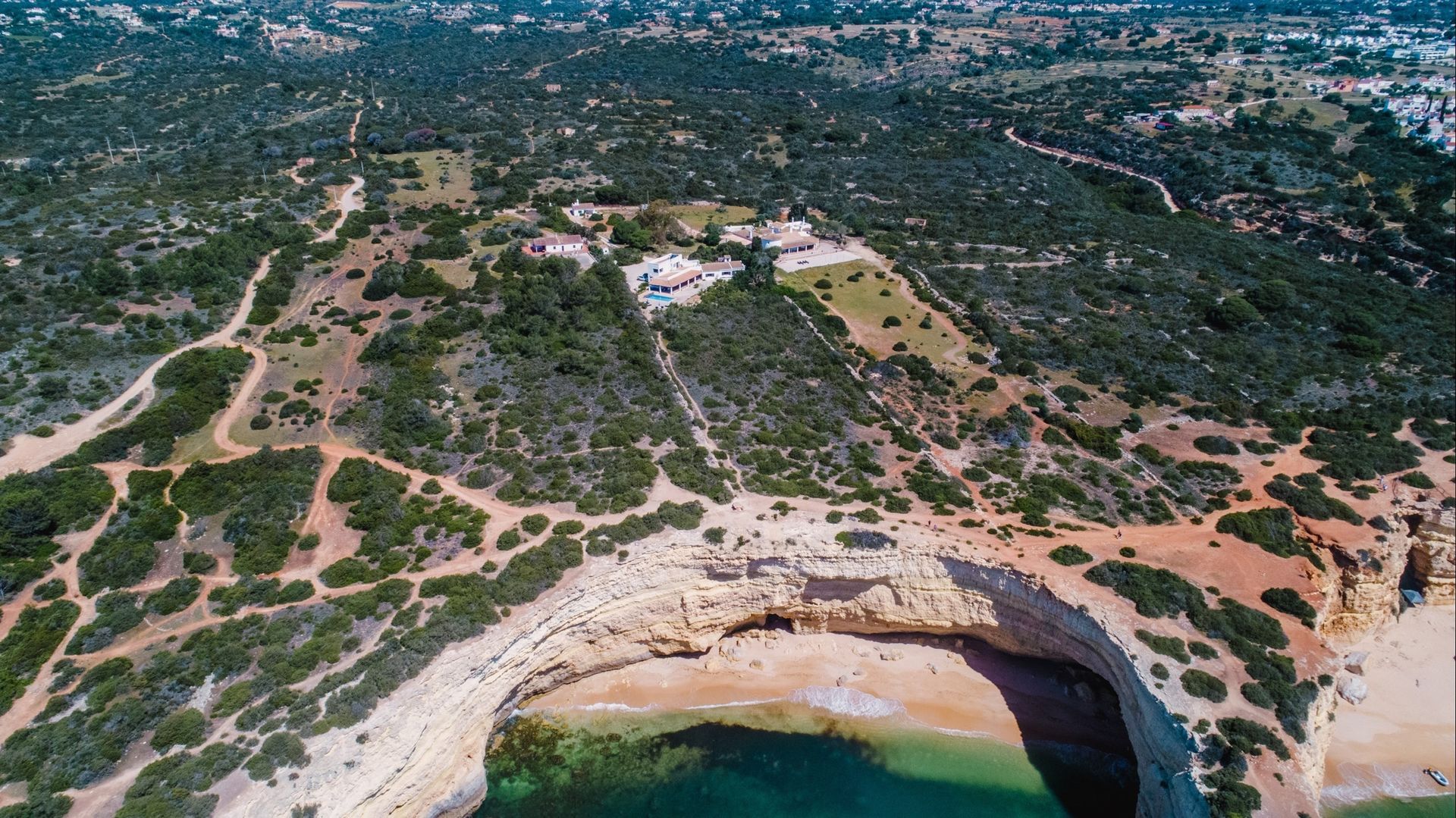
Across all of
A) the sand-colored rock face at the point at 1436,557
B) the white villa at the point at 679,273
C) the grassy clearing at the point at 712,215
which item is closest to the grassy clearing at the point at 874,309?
the white villa at the point at 679,273

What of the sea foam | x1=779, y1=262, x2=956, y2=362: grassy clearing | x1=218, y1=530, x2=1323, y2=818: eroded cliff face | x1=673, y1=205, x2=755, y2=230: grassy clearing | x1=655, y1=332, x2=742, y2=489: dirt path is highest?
x1=673, y1=205, x2=755, y2=230: grassy clearing

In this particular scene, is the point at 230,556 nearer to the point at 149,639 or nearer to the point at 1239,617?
the point at 149,639

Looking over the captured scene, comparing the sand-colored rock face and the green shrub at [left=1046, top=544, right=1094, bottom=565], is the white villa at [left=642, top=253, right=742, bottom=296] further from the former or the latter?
the sand-colored rock face

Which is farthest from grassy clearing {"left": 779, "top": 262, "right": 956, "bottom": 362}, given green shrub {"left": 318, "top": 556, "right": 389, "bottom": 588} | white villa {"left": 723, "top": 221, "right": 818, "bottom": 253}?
green shrub {"left": 318, "top": 556, "right": 389, "bottom": 588}

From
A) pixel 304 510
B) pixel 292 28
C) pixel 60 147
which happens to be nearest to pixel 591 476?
pixel 304 510

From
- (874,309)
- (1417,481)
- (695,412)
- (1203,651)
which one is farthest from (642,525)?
(1417,481)

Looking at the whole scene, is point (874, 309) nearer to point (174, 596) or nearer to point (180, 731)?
point (174, 596)
